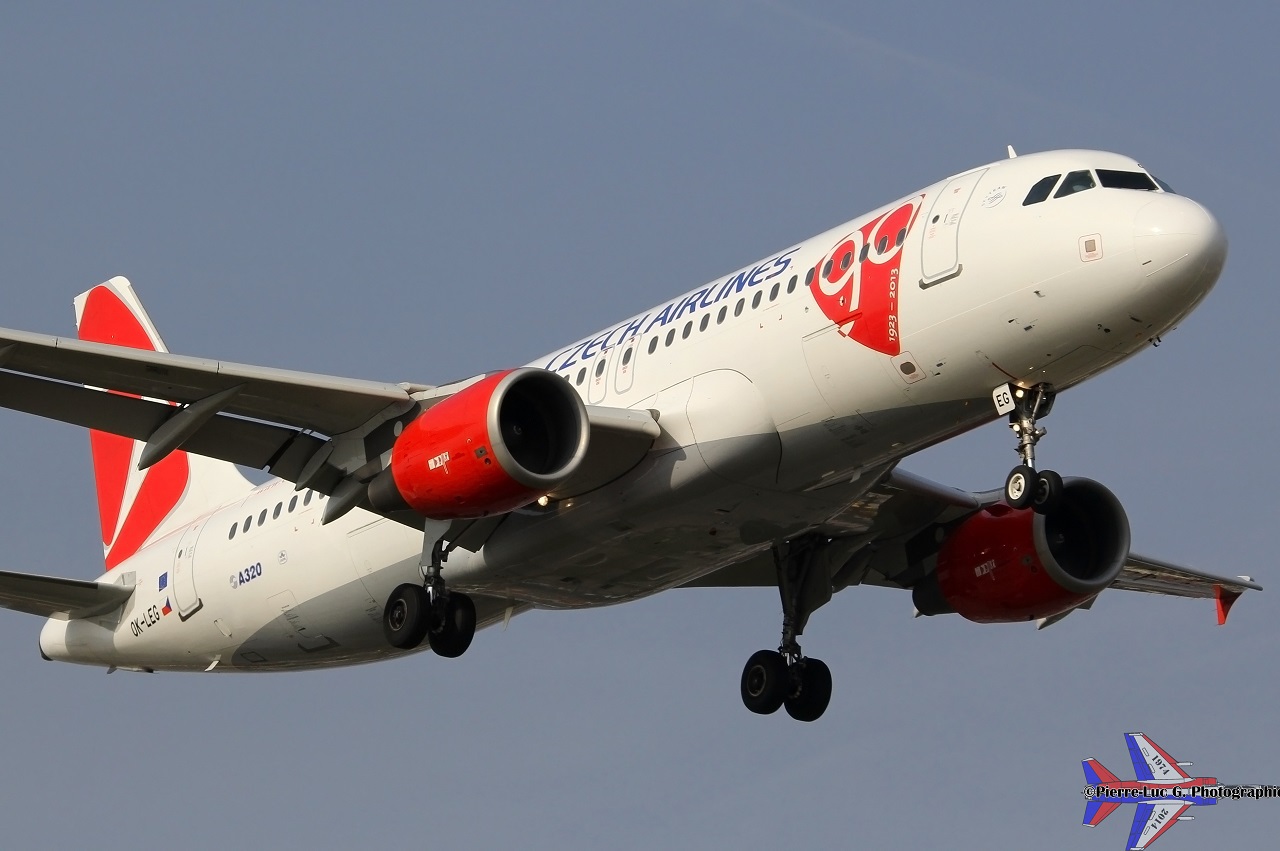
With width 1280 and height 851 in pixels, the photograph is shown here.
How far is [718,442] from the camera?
89.1 ft

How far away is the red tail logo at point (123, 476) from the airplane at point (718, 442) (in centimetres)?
310

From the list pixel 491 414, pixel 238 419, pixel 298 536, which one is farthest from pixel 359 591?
pixel 491 414

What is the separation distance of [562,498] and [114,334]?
54.2 ft

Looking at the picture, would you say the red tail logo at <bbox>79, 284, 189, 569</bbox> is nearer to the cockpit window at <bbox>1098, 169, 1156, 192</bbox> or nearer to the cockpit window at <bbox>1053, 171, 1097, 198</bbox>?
the cockpit window at <bbox>1053, 171, 1097, 198</bbox>

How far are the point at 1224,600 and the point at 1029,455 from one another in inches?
497

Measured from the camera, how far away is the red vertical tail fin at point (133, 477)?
37750 mm

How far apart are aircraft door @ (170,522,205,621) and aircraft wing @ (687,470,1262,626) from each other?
342 inches

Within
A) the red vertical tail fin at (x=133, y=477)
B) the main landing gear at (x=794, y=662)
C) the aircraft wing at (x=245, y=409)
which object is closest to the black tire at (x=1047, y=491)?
the aircraft wing at (x=245, y=409)

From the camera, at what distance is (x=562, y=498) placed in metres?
28.6

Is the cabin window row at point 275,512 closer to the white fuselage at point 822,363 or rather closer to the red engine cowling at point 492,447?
the white fuselage at point 822,363

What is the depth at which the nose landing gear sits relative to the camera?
84.5 feet

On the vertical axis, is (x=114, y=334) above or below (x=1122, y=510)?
above

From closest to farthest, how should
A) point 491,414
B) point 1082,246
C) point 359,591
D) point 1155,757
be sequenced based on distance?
point 1082,246 → point 491,414 → point 359,591 → point 1155,757

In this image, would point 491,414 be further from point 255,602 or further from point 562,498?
point 255,602
